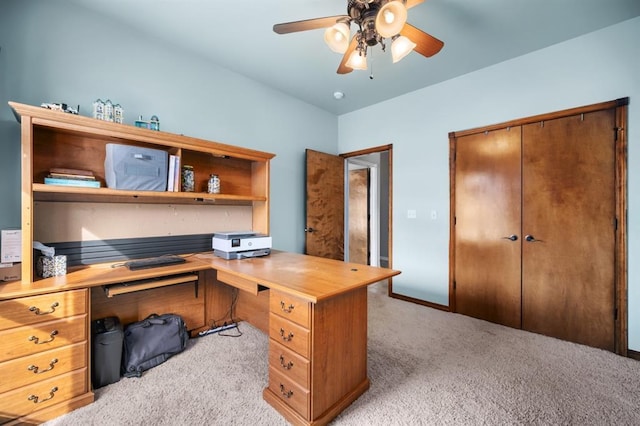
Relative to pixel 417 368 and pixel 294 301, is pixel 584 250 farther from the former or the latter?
pixel 294 301

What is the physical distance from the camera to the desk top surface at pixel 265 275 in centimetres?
140

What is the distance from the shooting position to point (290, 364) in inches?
57.7

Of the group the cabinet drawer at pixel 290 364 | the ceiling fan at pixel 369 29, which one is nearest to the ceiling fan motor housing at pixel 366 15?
the ceiling fan at pixel 369 29

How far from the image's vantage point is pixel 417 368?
197 centimetres

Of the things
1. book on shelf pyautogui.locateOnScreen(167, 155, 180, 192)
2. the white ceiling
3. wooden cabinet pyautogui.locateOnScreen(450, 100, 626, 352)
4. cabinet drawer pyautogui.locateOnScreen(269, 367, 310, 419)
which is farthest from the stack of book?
wooden cabinet pyautogui.locateOnScreen(450, 100, 626, 352)

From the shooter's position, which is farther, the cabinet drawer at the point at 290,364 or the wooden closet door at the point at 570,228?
the wooden closet door at the point at 570,228

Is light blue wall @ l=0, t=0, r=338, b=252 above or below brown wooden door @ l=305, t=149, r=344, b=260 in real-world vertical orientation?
above

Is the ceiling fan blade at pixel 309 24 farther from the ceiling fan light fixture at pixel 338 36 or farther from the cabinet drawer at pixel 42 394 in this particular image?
the cabinet drawer at pixel 42 394

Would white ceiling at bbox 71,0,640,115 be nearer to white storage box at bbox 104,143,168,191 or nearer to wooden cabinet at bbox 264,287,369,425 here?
white storage box at bbox 104,143,168,191

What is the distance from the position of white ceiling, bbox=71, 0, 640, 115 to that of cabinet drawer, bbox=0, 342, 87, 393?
2380 millimetres

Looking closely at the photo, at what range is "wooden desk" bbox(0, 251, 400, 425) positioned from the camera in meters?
1.38

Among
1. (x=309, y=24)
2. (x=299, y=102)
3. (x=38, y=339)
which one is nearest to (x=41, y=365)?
(x=38, y=339)

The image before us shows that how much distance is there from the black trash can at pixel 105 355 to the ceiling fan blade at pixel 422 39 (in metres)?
2.67

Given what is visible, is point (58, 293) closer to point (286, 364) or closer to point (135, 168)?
point (135, 168)
